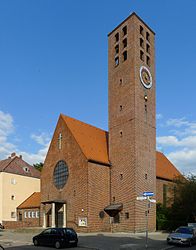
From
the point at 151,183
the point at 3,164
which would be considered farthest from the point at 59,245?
the point at 3,164

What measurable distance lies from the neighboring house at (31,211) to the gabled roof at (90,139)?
1144 centimetres

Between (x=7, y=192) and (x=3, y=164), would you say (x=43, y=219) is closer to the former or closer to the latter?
(x=7, y=192)

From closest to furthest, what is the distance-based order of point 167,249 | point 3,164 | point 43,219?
point 167,249
point 43,219
point 3,164

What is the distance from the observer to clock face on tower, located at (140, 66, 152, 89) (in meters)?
39.5

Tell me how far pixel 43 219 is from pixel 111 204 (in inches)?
362

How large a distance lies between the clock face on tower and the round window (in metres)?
12.9

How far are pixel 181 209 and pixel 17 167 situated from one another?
28072mm

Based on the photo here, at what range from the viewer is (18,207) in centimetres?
5031

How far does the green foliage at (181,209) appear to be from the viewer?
37969 millimetres

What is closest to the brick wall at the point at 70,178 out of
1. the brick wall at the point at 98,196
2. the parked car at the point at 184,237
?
the brick wall at the point at 98,196

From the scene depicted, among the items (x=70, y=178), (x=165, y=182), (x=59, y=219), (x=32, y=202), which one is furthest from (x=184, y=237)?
(x=32, y=202)

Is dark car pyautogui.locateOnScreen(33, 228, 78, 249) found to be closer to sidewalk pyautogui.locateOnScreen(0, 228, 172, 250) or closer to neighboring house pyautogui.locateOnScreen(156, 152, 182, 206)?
sidewalk pyautogui.locateOnScreen(0, 228, 172, 250)

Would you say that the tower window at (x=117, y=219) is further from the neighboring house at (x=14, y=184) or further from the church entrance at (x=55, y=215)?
the neighboring house at (x=14, y=184)

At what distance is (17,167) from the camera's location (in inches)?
2212
